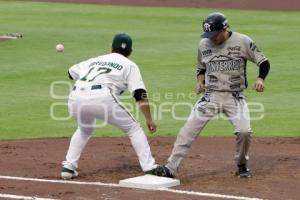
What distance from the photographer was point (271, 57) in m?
21.3

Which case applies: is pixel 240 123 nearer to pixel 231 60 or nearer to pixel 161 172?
pixel 231 60

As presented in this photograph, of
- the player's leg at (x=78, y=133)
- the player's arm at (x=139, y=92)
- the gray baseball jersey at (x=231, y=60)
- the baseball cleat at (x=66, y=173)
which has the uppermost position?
the gray baseball jersey at (x=231, y=60)

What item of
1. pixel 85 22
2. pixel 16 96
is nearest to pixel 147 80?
pixel 16 96

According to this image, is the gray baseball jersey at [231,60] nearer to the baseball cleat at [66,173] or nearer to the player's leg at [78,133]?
the player's leg at [78,133]

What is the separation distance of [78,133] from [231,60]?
194 cm

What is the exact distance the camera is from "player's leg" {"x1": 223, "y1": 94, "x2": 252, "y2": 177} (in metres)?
8.37

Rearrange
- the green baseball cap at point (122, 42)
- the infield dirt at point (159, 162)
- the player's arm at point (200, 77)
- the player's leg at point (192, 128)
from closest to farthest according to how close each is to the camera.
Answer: the infield dirt at point (159, 162) → the green baseball cap at point (122, 42) → the player's leg at point (192, 128) → the player's arm at point (200, 77)

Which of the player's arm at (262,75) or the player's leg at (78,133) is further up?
the player's arm at (262,75)

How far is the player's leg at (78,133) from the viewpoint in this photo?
326 inches

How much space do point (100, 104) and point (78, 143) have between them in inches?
29.7

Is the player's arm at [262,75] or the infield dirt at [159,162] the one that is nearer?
the infield dirt at [159,162]

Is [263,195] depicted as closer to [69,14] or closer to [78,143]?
[78,143]

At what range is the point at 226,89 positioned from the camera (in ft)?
27.7

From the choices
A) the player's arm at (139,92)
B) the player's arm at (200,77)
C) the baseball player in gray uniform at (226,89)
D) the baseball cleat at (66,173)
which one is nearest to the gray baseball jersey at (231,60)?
the baseball player in gray uniform at (226,89)
